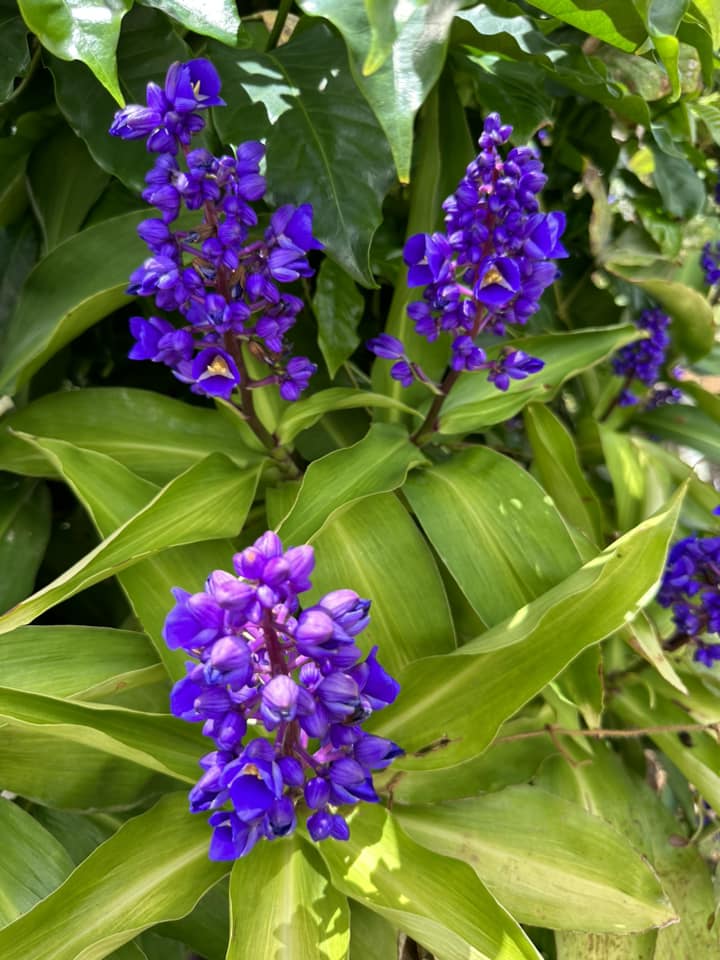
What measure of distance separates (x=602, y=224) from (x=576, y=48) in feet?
1.06

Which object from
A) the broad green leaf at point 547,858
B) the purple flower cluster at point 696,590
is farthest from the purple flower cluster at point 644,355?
the broad green leaf at point 547,858

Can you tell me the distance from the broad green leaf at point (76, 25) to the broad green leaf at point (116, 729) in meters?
0.49

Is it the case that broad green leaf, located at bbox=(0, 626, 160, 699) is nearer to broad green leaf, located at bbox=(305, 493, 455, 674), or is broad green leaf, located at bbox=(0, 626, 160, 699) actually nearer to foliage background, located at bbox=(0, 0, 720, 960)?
foliage background, located at bbox=(0, 0, 720, 960)

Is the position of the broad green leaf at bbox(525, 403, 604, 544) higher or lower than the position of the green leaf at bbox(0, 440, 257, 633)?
lower

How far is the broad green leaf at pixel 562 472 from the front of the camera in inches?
38.6

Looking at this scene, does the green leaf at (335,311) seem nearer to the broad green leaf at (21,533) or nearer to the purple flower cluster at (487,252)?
the purple flower cluster at (487,252)

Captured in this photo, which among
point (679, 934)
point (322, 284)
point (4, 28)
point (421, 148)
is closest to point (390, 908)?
point (679, 934)

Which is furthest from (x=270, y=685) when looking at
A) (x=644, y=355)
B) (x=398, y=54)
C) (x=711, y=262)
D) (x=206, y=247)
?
(x=711, y=262)

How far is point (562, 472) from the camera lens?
38.4 inches

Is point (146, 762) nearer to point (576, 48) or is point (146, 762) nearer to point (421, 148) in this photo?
point (421, 148)

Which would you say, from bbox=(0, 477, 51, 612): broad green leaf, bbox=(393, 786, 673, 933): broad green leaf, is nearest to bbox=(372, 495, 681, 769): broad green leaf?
bbox=(393, 786, 673, 933): broad green leaf

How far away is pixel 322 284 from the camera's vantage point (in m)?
0.91

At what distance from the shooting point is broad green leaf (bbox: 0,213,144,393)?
2.95ft

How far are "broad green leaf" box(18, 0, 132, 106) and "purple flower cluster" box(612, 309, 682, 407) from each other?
2.84 ft
